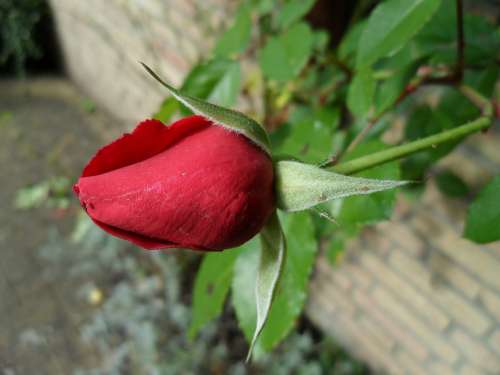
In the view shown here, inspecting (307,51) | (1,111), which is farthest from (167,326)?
(1,111)

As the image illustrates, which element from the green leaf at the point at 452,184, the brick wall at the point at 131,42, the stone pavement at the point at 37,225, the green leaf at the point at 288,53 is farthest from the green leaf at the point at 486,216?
the stone pavement at the point at 37,225

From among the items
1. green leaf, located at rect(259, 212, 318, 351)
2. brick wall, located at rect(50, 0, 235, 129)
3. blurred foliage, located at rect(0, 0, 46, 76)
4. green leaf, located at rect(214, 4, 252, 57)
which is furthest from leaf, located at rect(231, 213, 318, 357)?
blurred foliage, located at rect(0, 0, 46, 76)

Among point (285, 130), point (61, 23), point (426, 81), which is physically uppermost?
point (426, 81)

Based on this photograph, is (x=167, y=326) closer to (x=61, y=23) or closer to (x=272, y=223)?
(x=272, y=223)

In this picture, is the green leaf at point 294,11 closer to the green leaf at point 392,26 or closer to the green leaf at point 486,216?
the green leaf at point 392,26

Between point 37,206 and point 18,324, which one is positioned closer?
point 18,324

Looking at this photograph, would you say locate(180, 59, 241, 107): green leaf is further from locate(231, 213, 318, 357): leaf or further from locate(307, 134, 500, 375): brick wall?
locate(307, 134, 500, 375): brick wall

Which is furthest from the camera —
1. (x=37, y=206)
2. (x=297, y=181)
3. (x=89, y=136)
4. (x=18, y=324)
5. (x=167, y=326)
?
(x=89, y=136)

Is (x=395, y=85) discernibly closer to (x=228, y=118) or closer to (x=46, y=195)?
(x=228, y=118)
